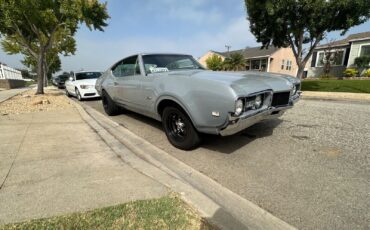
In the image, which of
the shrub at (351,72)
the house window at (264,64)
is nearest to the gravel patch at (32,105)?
the shrub at (351,72)

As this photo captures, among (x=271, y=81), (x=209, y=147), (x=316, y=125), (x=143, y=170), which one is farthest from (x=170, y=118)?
(x=316, y=125)

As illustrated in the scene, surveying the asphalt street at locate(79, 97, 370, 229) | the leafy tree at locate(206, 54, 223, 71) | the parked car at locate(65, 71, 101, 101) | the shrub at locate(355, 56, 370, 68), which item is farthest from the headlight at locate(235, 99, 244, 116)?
the leafy tree at locate(206, 54, 223, 71)

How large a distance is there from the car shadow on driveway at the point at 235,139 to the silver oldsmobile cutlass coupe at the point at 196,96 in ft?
1.48

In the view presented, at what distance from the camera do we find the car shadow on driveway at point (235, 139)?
3.55 m

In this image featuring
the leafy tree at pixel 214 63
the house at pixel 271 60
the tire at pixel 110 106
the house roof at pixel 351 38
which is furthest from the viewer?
the leafy tree at pixel 214 63

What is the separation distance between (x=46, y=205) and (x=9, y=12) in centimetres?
1077

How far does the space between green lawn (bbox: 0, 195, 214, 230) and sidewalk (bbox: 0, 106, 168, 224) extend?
12 centimetres

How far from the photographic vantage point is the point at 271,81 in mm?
3264

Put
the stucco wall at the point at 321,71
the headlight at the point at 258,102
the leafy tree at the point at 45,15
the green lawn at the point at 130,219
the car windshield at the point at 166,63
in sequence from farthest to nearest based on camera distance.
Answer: the stucco wall at the point at 321,71 < the leafy tree at the point at 45,15 < the car windshield at the point at 166,63 < the headlight at the point at 258,102 < the green lawn at the point at 130,219

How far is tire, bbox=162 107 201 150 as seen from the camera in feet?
10.7

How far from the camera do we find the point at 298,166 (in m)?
2.91

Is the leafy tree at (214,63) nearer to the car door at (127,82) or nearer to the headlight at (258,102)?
the car door at (127,82)

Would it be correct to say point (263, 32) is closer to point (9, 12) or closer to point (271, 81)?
point (271, 81)

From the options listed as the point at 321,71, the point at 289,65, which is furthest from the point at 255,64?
the point at 321,71
